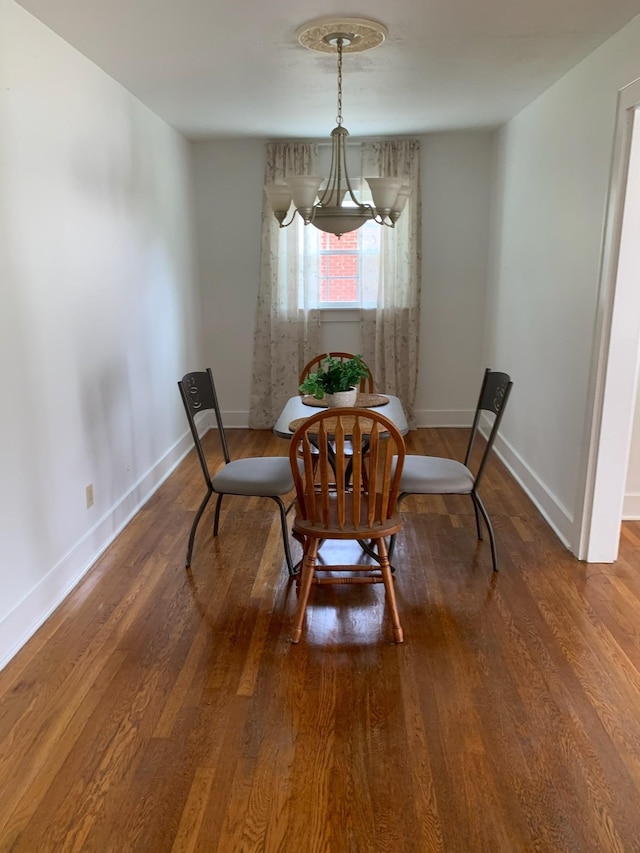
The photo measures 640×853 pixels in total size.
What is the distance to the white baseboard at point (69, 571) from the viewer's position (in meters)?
2.45

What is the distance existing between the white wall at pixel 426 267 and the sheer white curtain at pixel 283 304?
0.37 feet

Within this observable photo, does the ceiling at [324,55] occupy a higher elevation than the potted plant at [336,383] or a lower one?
higher

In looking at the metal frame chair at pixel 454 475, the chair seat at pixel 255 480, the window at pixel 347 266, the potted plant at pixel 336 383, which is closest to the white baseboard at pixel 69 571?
the chair seat at pixel 255 480

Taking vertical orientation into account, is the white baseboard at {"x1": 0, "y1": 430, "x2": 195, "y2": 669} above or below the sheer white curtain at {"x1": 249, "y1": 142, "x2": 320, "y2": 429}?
below

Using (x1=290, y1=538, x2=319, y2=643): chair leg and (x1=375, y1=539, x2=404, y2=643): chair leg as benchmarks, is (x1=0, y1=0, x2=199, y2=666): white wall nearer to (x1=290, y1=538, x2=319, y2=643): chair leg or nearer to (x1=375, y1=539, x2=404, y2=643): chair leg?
(x1=290, y1=538, x2=319, y2=643): chair leg

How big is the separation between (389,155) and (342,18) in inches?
109

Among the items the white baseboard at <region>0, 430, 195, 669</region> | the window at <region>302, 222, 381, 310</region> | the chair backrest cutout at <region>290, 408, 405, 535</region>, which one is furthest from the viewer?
the window at <region>302, 222, 381, 310</region>

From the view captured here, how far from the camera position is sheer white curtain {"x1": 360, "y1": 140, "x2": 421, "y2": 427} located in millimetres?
5211

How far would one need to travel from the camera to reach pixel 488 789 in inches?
71.9

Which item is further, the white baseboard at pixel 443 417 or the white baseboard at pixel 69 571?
the white baseboard at pixel 443 417

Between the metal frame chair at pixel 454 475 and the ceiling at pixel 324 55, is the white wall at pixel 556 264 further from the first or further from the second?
the metal frame chair at pixel 454 475

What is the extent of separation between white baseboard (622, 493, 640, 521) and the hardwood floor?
1.69ft

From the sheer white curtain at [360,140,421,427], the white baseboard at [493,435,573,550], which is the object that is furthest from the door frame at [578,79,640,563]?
the sheer white curtain at [360,140,421,427]

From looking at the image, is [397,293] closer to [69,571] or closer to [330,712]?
[69,571]
